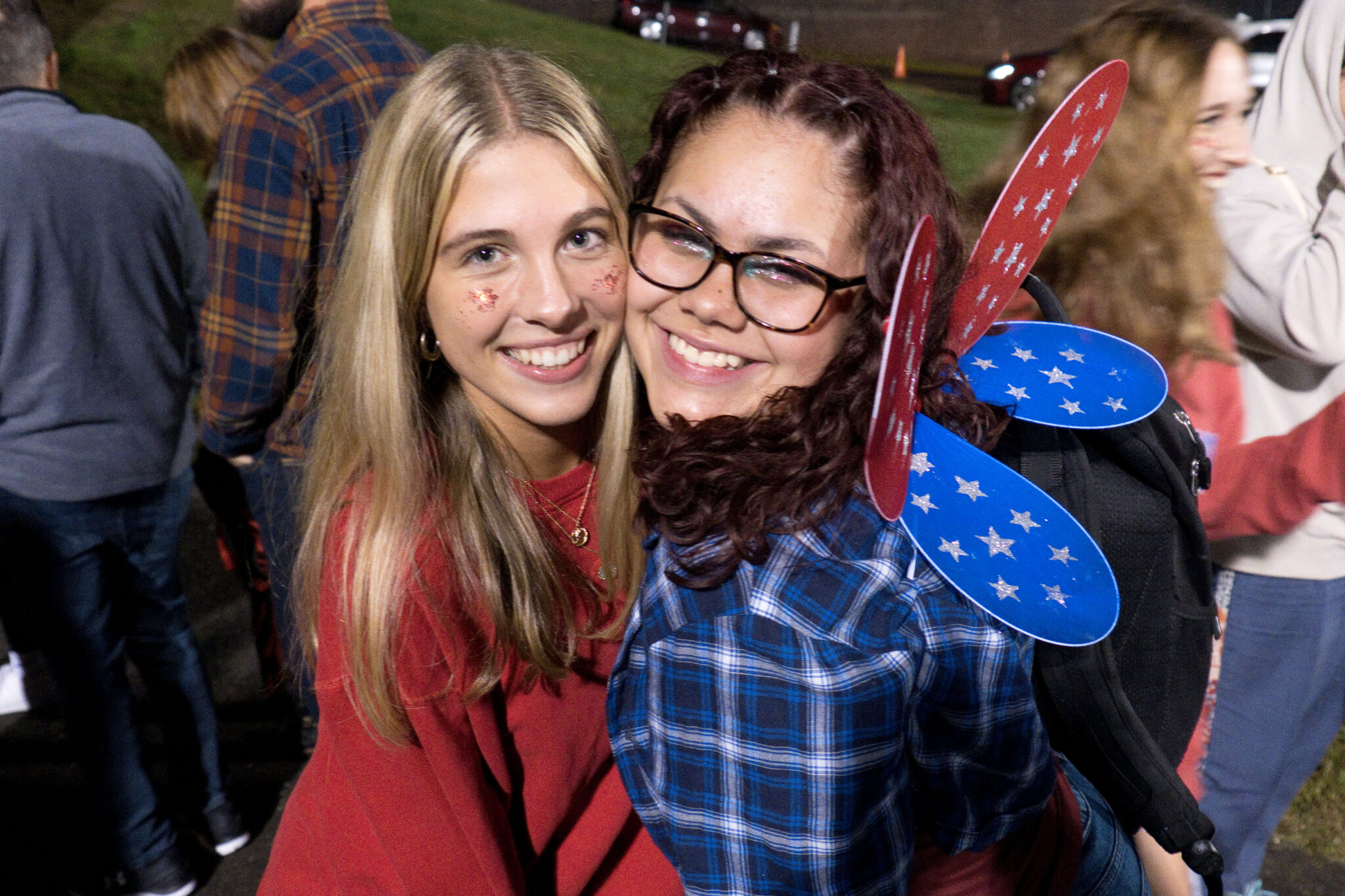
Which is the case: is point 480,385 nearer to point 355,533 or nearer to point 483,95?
point 355,533

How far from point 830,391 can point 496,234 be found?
612mm

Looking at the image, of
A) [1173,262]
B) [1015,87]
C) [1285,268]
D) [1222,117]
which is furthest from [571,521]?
[1015,87]

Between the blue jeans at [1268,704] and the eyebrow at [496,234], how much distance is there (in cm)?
183

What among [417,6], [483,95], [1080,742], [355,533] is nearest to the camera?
[1080,742]

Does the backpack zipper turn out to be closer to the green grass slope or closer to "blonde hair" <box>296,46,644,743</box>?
"blonde hair" <box>296,46,644,743</box>

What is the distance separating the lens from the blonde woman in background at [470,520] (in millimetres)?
1388

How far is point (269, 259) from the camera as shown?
2.68 m

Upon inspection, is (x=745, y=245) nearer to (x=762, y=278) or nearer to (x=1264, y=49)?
(x=762, y=278)

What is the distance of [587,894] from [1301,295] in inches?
72.4

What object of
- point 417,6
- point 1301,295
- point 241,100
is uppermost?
point 241,100

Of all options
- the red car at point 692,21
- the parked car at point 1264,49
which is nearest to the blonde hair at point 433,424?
the parked car at point 1264,49

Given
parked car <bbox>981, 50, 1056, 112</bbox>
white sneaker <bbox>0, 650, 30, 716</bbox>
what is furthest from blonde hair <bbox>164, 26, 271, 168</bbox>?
parked car <bbox>981, 50, 1056, 112</bbox>

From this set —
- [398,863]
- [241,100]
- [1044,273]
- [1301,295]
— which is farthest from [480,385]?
[1301,295]

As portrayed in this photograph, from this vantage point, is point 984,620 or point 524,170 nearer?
point 984,620
